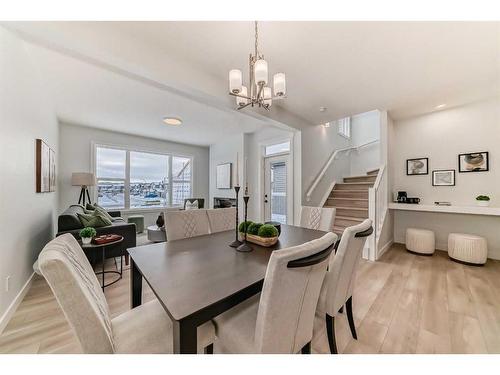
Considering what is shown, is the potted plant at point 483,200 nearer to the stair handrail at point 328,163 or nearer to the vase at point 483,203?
the vase at point 483,203

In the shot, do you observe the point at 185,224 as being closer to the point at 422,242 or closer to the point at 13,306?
the point at 13,306

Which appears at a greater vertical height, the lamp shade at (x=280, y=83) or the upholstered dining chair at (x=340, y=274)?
the lamp shade at (x=280, y=83)

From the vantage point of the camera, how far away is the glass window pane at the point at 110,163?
186 inches

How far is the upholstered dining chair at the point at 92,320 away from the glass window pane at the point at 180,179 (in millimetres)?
5170

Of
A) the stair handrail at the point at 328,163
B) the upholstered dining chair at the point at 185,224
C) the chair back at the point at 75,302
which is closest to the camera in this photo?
the chair back at the point at 75,302

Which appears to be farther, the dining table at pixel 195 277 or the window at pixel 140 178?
the window at pixel 140 178

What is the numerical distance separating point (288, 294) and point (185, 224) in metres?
1.44

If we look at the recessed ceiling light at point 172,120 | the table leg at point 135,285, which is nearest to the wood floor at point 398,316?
the table leg at point 135,285

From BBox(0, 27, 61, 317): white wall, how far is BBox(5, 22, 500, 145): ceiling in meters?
0.29

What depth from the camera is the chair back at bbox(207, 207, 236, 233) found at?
2.24 metres

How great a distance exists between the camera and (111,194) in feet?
16.1

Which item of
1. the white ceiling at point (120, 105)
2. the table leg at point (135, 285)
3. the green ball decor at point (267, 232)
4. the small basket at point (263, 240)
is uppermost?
the white ceiling at point (120, 105)

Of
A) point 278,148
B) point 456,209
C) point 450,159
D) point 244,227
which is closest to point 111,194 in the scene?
point 278,148
